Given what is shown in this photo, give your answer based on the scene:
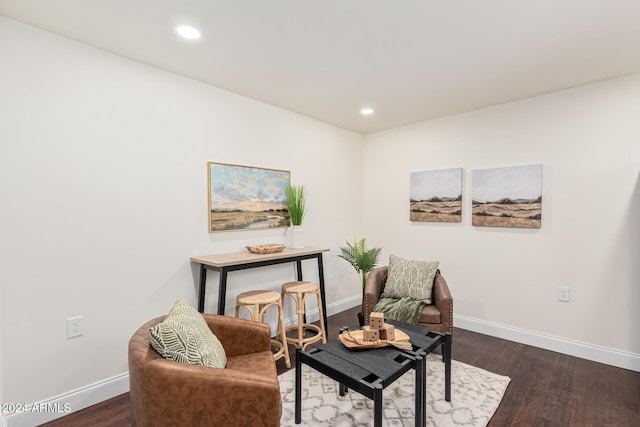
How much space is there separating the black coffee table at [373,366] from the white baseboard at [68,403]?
1.32m

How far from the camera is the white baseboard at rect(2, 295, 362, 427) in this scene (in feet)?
6.12

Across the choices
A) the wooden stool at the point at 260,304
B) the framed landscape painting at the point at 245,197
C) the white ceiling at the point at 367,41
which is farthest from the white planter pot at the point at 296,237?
the white ceiling at the point at 367,41

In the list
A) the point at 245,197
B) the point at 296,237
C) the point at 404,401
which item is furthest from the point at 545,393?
the point at 245,197

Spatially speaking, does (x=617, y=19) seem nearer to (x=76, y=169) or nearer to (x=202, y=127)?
(x=202, y=127)

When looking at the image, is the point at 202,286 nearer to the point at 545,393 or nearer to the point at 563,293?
the point at 545,393

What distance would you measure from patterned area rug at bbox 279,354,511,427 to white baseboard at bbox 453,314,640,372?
2.92ft

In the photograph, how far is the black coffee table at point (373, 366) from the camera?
156cm

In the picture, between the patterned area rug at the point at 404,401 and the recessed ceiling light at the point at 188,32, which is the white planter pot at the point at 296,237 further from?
the recessed ceiling light at the point at 188,32

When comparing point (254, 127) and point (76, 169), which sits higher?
point (254, 127)

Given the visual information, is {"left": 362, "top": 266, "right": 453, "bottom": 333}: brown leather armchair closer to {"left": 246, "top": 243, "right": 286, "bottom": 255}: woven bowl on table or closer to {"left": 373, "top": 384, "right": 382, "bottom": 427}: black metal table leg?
{"left": 246, "top": 243, "right": 286, "bottom": 255}: woven bowl on table

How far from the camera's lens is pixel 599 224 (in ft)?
8.98

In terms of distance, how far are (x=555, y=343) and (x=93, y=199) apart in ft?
13.2

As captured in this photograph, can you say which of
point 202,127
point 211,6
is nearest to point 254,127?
point 202,127

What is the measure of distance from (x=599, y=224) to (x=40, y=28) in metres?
4.35
